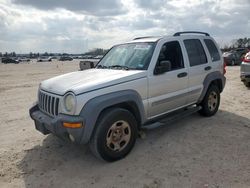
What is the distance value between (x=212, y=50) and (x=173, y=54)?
5.12ft

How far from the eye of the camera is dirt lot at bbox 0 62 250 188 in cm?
348

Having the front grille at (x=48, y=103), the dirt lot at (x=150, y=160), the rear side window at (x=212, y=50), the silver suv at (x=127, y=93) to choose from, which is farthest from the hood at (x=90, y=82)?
the rear side window at (x=212, y=50)

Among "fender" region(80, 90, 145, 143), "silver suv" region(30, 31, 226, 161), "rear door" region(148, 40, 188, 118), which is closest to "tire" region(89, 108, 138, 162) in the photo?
"silver suv" region(30, 31, 226, 161)

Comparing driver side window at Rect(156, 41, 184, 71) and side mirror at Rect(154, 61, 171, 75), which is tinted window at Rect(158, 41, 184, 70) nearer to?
driver side window at Rect(156, 41, 184, 71)

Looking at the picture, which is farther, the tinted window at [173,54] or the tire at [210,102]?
the tire at [210,102]

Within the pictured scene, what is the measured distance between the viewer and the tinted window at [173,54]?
4797 millimetres

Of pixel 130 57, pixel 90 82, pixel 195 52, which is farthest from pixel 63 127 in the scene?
pixel 195 52

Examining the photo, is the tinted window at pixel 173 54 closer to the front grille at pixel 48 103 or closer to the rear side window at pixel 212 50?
the rear side window at pixel 212 50

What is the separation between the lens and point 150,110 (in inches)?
177

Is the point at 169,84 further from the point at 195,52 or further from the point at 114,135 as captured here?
the point at 114,135

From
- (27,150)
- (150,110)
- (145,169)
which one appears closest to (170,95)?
(150,110)

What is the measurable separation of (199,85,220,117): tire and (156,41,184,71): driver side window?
1.35 metres

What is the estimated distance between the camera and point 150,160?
404 cm

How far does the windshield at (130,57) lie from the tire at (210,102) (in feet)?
6.99
